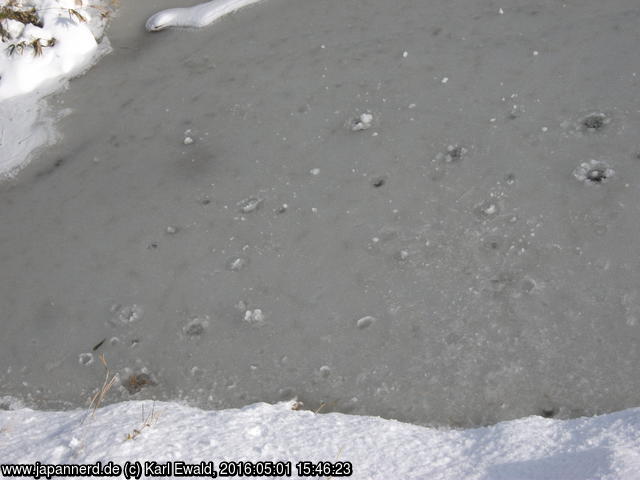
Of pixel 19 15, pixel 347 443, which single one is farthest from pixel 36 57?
pixel 347 443

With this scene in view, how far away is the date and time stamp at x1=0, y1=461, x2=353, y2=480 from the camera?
2.26 m

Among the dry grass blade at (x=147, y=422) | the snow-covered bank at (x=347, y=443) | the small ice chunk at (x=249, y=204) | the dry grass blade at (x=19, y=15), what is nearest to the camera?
the snow-covered bank at (x=347, y=443)

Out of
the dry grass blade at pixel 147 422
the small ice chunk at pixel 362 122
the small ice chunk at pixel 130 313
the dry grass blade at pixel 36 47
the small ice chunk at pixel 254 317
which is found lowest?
the small ice chunk at pixel 254 317

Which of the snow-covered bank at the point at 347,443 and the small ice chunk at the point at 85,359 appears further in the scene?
the small ice chunk at the point at 85,359

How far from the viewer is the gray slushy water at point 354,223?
288 cm

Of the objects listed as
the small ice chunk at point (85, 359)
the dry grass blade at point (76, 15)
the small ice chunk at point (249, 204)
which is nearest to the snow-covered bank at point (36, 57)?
the dry grass blade at point (76, 15)

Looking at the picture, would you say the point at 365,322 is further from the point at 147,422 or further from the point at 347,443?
the point at 147,422

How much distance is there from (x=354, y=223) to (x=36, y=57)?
2.87 m

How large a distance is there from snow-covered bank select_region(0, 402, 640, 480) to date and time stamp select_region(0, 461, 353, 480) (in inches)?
0.9

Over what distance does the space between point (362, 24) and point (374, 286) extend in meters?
2.29

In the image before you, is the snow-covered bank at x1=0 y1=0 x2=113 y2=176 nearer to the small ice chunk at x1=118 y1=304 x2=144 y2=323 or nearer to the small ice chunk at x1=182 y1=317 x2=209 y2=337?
the small ice chunk at x1=118 y1=304 x2=144 y2=323

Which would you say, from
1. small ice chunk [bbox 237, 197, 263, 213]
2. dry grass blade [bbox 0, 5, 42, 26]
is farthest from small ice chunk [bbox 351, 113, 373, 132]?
dry grass blade [bbox 0, 5, 42, 26]

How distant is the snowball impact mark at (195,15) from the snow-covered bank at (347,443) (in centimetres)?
331

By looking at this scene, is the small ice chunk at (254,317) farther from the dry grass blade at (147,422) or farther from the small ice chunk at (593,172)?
the small ice chunk at (593,172)
